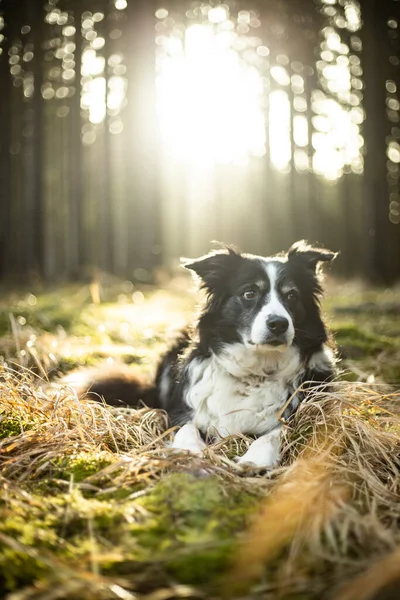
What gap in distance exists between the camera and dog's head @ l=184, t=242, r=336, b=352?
11.3ft

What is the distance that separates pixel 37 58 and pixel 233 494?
1494cm

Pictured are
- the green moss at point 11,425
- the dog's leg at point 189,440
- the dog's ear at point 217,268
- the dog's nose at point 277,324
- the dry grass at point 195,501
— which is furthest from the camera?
the dog's ear at point 217,268

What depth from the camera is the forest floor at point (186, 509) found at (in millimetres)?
1671

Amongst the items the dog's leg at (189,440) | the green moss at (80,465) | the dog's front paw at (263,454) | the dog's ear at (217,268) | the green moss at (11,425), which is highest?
the dog's ear at (217,268)

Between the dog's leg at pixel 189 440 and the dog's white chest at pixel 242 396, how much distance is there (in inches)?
6.7

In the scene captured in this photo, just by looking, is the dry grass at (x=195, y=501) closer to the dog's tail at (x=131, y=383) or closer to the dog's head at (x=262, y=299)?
the dog's head at (x=262, y=299)

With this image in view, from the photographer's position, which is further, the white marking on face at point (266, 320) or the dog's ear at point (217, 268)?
the dog's ear at point (217, 268)

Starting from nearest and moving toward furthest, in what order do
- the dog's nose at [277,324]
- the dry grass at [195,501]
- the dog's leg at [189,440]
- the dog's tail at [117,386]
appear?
the dry grass at [195,501], the dog's leg at [189,440], the dog's nose at [277,324], the dog's tail at [117,386]

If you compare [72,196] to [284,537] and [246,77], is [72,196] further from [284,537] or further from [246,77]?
[284,537]

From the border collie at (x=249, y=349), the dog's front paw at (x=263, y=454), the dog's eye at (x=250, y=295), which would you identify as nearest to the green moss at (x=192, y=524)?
the dog's front paw at (x=263, y=454)

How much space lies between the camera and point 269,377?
360 cm

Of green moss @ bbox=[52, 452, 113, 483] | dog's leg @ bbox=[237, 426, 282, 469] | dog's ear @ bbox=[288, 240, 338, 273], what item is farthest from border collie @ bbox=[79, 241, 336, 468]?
green moss @ bbox=[52, 452, 113, 483]

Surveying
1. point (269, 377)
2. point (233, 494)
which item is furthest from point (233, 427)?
point (233, 494)

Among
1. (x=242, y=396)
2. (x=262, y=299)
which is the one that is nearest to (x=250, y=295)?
(x=262, y=299)
